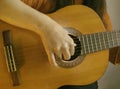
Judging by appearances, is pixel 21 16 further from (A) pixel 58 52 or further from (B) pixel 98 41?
(B) pixel 98 41

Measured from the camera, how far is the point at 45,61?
2.80 ft

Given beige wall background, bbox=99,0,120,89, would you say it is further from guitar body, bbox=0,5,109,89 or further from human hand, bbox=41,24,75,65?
human hand, bbox=41,24,75,65

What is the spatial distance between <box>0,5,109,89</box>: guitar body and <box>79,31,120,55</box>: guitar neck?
3 centimetres

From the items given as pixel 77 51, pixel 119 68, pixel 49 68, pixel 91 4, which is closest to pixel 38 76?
pixel 49 68

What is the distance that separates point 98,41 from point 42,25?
0.25 m

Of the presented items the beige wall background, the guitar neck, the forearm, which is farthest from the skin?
the beige wall background

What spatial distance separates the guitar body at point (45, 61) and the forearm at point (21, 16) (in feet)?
0.07

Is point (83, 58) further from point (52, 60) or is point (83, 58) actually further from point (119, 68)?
point (119, 68)

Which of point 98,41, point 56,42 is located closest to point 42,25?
point 56,42

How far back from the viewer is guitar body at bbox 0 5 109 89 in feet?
2.71

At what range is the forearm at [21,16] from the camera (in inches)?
31.8

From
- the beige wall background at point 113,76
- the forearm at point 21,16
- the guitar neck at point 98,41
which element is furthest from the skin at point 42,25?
the beige wall background at point 113,76

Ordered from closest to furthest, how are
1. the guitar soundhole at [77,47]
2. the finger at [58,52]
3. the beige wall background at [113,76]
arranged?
the finger at [58,52] < the guitar soundhole at [77,47] < the beige wall background at [113,76]

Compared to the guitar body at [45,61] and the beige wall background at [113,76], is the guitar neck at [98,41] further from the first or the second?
the beige wall background at [113,76]
